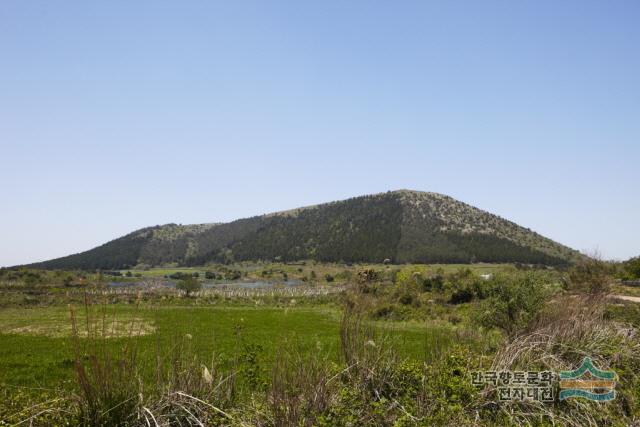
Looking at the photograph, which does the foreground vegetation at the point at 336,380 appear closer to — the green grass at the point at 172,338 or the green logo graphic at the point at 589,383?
the green logo graphic at the point at 589,383

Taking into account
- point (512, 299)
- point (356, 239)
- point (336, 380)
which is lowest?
point (512, 299)

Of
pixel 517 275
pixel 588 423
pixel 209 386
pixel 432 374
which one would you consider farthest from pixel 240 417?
pixel 517 275

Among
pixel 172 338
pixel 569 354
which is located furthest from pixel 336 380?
pixel 569 354

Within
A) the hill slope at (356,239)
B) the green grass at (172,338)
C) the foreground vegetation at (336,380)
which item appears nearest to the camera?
the foreground vegetation at (336,380)

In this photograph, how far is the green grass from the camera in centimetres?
884

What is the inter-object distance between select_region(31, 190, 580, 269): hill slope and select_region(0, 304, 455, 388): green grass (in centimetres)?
7131

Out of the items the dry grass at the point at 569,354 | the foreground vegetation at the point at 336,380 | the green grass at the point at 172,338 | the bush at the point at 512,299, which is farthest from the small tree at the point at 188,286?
the dry grass at the point at 569,354

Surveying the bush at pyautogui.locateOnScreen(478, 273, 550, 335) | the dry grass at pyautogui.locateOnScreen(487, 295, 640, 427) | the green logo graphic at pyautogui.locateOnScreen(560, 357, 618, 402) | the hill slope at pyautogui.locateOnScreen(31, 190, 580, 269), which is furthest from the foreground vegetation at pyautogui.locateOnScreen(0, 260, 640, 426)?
the hill slope at pyautogui.locateOnScreen(31, 190, 580, 269)

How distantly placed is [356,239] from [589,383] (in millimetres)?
109812

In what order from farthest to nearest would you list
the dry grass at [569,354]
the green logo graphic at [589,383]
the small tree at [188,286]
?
1. the small tree at [188,286]
2. the green logo graphic at [589,383]
3. the dry grass at [569,354]

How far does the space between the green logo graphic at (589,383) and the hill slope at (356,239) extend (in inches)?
3526

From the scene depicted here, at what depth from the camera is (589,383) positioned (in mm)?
6305

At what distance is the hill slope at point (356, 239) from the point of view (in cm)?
9944

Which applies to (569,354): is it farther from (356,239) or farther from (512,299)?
(356,239)
